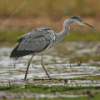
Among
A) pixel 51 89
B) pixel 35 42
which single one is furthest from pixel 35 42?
pixel 51 89

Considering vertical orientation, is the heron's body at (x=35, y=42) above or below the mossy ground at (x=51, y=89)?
above

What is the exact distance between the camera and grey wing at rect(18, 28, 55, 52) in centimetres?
933

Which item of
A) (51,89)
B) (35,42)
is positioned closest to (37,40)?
(35,42)

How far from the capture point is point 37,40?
371 inches

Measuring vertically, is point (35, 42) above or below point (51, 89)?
above

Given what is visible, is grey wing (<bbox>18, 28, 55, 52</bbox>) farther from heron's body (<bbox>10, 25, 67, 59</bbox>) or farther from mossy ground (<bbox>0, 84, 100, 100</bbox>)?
mossy ground (<bbox>0, 84, 100, 100</bbox>)

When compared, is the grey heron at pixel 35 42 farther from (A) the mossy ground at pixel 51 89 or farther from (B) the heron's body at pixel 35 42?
(A) the mossy ground at pixel 51 89

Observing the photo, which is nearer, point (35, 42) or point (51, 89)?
point (51, 89)

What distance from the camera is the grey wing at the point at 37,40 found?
9.33 meters

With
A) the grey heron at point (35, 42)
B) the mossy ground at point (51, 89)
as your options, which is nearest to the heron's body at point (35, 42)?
the grey heron at point (35, 42)

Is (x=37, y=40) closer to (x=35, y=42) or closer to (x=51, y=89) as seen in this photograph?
(x=35, y=42)

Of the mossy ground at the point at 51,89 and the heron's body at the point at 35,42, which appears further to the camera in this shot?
the heron's body at the point at 35,42

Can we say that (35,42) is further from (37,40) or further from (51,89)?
(51,89)

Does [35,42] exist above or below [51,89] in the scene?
above
